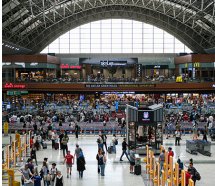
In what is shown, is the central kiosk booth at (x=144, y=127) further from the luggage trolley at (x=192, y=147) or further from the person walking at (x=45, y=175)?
the person walking at (x=45, y=175)

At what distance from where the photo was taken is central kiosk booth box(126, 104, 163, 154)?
2242cm

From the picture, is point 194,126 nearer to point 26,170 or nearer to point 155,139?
point 155,139

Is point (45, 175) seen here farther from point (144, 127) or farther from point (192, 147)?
point (192, 147)

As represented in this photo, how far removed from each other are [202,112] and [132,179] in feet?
79.7

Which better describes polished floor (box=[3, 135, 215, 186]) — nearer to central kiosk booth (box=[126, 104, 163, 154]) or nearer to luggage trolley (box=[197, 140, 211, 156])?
luggage trolley (box=[197, 140, 211, 156])

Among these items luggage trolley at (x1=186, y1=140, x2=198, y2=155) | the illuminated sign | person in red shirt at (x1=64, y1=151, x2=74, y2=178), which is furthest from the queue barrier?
luggage trolley at (x1=186, y1=140, x2=198, y2=155)

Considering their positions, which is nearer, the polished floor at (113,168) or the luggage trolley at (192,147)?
the polished floor at (113,168)

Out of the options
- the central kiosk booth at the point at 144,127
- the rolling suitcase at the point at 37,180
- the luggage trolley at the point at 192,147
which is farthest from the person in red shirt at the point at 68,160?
the luggage trolley at the point at 192,147

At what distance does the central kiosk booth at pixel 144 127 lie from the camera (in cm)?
2242

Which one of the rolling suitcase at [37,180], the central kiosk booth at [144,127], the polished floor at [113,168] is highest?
the central kiosk booth at [144,127]

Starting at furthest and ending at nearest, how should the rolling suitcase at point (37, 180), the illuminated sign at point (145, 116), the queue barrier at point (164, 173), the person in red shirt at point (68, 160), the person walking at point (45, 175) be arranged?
1. the illuminated sign at point (145, 116)
2. the person in red shirt at point (68, 160)
3. the person walking at point (45, 175)
4. the rolling suitcase at point (37, 180)
5. the queue barrier at point (164, 173)

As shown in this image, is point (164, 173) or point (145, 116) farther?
point (145, 116)

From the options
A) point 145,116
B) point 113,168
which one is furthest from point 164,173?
point 145,116

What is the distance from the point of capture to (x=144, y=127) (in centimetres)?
2336
